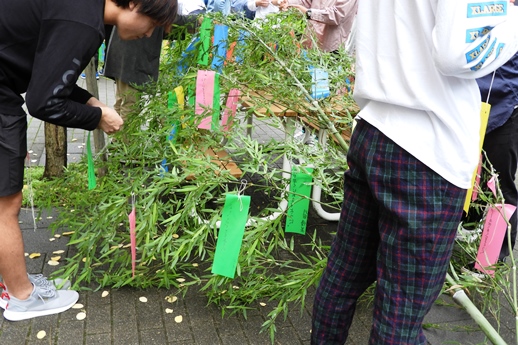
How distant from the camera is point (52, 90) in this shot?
1.73m

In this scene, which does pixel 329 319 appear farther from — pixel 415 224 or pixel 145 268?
pixel 145 268

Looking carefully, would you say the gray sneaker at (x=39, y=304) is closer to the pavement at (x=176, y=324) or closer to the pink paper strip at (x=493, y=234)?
the pavement at (x=176, y=324)

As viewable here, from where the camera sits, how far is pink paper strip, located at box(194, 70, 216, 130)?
237 cm

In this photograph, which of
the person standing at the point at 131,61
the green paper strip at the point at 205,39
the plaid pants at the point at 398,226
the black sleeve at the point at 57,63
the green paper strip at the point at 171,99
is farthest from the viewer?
the person standing at the point at 131,61

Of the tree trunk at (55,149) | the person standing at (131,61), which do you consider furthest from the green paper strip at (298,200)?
the tree trunk at (55,149)

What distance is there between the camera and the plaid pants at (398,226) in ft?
4.19

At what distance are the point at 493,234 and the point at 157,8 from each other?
1692 millimetres

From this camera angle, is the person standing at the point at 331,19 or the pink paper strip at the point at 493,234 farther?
the person standing at the point at 331,19

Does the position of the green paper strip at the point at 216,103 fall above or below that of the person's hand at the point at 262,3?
below

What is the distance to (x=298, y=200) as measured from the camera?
2.16m

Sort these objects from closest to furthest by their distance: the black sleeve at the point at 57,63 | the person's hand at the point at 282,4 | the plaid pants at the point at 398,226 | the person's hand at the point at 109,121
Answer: the plaid pants at the point at 398,226
the black sleeve at the point at 57,63
the person's hand at the point at 109,121
the person's hand at the point at 282,4

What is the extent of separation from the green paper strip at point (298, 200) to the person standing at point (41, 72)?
824 mm

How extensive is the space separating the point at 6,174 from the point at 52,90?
478 mm

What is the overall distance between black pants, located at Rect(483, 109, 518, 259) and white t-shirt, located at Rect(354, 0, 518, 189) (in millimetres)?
1473
